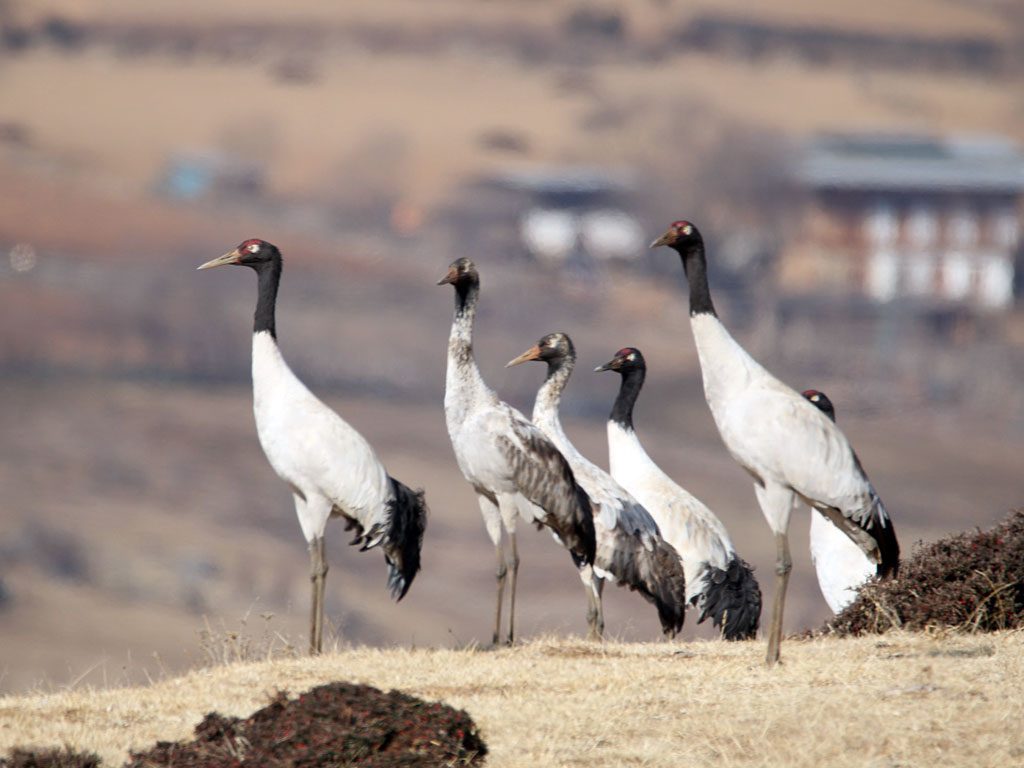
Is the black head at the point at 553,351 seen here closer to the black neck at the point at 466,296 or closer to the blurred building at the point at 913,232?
the black neck at the point at 466,296

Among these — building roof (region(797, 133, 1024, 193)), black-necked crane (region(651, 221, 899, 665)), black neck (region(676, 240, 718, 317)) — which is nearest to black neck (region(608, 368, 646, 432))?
black neck (region(676, 240, 718, 317))

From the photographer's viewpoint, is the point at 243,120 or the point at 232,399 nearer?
the point at 232,399

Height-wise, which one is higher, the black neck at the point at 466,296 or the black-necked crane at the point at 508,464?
the black neck at the point at 466,296

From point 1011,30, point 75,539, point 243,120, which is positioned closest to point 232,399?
point 75,539

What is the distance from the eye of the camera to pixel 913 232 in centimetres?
8600

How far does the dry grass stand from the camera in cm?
945

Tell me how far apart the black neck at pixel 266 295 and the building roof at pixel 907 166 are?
72872mm

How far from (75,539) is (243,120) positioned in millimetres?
57216

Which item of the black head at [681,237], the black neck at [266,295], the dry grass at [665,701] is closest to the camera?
the dry grass at [665,701]

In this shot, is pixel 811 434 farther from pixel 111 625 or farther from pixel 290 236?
pixel 290 236

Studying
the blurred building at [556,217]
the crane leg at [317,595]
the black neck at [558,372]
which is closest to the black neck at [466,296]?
the black neck at [558,372]

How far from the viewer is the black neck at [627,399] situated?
15461mm

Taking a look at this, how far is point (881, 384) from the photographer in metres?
67.4

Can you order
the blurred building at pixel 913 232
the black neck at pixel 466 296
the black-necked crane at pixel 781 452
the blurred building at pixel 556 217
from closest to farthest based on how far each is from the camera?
1. the black-necked crane at pixel 781 452
2. the black neck at pixel 466 296
3. the blurred building at pixel 556 217
4. the blurred building at pixel 913 232
